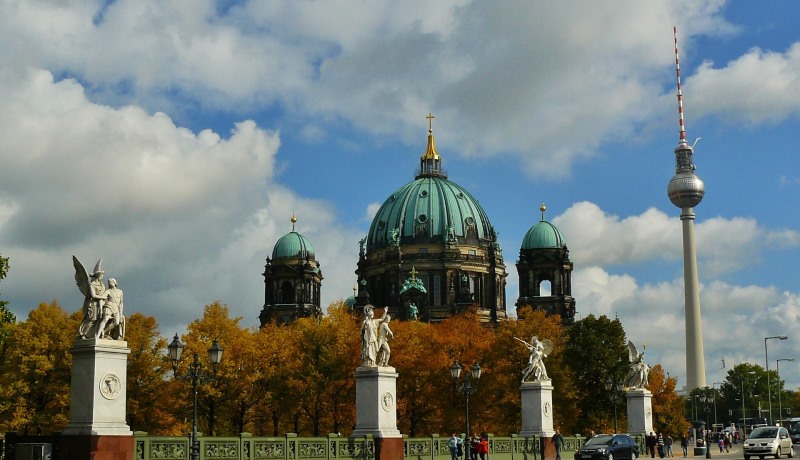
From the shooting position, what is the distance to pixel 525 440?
50500mm

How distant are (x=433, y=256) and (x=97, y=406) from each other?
127m

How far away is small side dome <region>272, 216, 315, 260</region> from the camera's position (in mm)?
154125

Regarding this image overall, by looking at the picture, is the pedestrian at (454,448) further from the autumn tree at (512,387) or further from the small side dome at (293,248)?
the small side dome at (293,248)

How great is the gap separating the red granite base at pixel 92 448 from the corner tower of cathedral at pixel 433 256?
384ft

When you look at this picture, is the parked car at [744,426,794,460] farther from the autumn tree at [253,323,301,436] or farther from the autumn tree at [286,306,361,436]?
the autumn tree at [253,323,301,436]

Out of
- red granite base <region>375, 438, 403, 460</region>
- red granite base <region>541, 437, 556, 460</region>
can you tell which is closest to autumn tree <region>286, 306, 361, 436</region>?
red granite base <region>541, 437, 556, 460</region>

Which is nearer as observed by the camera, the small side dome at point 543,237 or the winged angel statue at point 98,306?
the winged angel statue at point 98,306

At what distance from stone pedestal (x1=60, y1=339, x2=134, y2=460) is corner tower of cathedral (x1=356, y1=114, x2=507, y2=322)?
11637 cm

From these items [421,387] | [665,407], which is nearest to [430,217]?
[665,407]

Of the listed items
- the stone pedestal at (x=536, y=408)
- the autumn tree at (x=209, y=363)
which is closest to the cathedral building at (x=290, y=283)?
the autumn tree at (x=209, y=363)

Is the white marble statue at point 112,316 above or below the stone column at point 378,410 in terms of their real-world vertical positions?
above

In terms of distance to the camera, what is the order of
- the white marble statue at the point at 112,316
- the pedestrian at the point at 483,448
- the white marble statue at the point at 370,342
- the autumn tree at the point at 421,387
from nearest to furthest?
the white marble statue at the point at 112,316 < the white marble statue at the point at 370,342 < the pedestrian at the point at 483,448 < the autumn tree at the point at 421,387

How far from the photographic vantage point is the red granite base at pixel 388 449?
134ft

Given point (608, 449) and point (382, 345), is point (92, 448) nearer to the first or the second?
point (382, 345)
